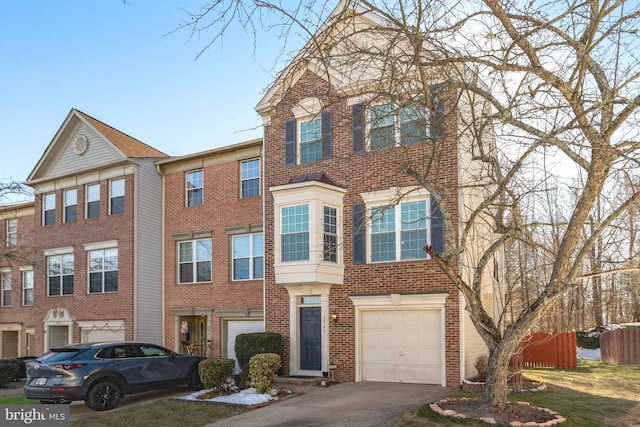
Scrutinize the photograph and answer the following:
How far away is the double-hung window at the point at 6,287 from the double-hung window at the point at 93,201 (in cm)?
728

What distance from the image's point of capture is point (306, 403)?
575 inches

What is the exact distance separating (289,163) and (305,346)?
18.6ft

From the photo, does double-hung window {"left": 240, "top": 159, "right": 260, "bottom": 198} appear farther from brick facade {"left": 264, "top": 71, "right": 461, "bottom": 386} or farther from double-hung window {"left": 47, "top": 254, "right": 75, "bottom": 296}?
double-hung window {"left": 47, "top": 254, "right": 75, "bottom": 296}

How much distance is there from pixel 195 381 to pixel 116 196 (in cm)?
998

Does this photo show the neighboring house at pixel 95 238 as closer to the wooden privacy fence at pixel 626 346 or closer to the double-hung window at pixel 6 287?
the double-hung window at pixel 6 287

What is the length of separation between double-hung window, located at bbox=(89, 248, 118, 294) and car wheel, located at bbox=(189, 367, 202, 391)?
26.1 feet

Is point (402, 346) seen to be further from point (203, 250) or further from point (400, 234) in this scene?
point (203, 250)

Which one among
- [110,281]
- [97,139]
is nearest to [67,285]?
[110,281]

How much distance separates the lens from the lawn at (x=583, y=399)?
37.9 ft

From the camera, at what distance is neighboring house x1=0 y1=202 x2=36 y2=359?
28.2 m

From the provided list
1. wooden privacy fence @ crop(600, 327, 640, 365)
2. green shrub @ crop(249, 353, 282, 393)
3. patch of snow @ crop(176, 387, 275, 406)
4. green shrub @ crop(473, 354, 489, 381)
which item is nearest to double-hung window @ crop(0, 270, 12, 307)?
patch of snow @ crop(176, 387, 275, 406)

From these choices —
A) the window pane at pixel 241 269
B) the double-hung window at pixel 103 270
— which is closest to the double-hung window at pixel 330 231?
the window pane at pixel 241 269

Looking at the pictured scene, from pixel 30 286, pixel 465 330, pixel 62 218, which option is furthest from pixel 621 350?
pixel 30 286

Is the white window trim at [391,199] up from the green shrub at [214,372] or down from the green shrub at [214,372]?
up
